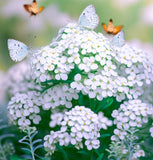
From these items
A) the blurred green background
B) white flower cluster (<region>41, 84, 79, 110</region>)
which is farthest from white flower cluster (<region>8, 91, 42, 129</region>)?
the blurred green background

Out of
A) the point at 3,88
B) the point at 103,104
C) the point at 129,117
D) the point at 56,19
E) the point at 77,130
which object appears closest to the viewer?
the point at 77,130

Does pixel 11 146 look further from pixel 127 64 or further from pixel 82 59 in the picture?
pixel 127 64

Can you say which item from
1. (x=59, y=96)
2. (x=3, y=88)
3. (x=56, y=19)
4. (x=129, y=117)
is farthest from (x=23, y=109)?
(x=56, y=19)

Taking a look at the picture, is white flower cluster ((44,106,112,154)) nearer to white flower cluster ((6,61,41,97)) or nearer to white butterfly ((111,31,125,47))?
white butterfly ((111,31,125,47))

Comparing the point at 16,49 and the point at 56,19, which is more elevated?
the point at 56,19

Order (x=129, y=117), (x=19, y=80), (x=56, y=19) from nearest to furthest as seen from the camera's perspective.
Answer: (x=129, y=117), (x=19, y=80), (x=56, y=19)

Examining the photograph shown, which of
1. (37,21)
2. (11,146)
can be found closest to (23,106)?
(11,146)

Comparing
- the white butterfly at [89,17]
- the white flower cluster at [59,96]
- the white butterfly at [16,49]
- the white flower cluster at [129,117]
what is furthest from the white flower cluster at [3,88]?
the white flower cluster at [129,117]

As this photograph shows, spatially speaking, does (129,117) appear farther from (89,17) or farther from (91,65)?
(89,17)
